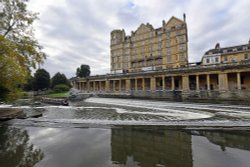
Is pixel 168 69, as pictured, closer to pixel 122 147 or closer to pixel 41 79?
pixel 122 147

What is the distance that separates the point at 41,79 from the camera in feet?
199

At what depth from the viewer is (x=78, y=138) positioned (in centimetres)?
838

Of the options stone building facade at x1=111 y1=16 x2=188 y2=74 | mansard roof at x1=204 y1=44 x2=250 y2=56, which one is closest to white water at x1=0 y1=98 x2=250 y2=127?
mansard roof at x1=204 y1=44 x2=250 y2=56

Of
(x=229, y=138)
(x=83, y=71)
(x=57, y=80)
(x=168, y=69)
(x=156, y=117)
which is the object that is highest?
(x=83, y=71)

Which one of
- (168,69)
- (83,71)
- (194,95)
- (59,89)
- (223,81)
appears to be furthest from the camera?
(83,71)

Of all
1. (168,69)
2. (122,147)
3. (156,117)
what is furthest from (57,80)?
(122,147)

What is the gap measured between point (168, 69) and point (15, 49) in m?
27.1

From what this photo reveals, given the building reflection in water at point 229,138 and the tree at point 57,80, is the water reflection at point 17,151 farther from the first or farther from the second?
the tree at point 57,80

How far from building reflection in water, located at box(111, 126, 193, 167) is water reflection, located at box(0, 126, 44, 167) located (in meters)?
3.15

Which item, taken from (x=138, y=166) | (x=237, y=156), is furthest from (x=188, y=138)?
(x=138, y=166)

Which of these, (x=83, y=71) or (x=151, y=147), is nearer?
(x=151, y=147)

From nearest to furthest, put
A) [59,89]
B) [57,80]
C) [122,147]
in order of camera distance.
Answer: [122,147]
[59,89]
[57,80]

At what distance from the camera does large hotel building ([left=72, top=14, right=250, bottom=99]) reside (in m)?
26.0

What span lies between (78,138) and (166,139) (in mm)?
4684
